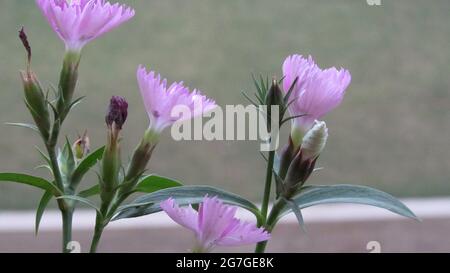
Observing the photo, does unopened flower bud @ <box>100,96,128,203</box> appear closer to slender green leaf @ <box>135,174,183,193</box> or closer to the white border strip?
slender green leaf @ <box>135,174,183,193</box>

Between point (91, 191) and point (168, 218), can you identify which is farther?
point (168, 218)

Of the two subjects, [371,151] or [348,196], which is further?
[371,151]

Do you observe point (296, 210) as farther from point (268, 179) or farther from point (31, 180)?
point (31, 180)

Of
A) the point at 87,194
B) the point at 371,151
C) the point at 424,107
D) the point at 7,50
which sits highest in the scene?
the point at 7,50

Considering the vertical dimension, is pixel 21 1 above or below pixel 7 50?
above

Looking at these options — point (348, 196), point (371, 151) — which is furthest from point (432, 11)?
point (348, 196)

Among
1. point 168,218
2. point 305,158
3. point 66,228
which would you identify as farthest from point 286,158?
point 168,218

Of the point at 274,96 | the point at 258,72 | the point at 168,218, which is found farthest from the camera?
the point at 258,72

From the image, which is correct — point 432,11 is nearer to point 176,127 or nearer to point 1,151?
point 1,151
